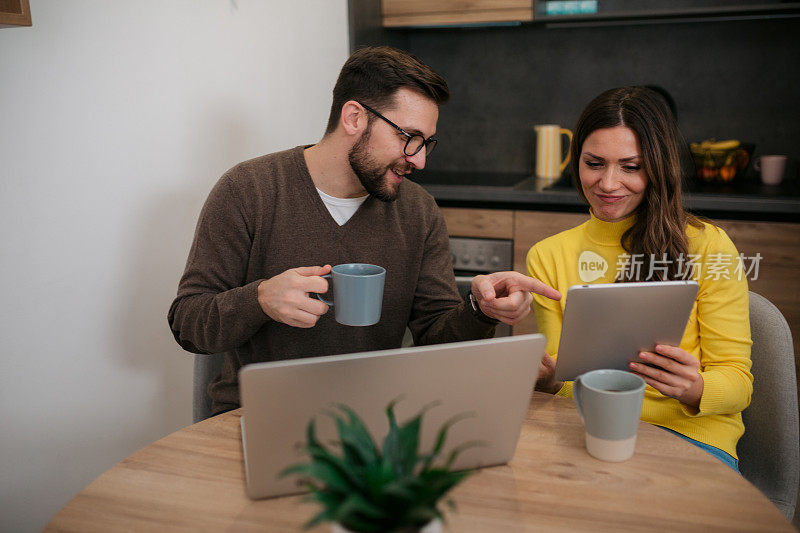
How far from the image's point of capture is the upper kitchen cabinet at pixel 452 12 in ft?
8.63

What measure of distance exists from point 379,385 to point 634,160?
2.83 feet

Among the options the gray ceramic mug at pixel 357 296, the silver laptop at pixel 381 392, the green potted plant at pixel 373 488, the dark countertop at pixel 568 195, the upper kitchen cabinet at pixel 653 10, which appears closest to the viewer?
the green potted plant at pixel 373 488

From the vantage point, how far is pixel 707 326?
134 cm

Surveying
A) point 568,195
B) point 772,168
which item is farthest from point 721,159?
point 568,195

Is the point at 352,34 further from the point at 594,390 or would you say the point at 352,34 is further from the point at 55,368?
the point at 594,390

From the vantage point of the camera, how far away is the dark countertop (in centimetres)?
231

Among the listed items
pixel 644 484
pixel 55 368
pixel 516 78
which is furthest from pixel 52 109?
pixel 516 78

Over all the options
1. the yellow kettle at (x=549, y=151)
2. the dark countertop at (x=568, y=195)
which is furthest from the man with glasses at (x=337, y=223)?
the yellow kettle at (x=549, y=151)

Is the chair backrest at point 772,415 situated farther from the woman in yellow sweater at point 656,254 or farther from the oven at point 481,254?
the oven at point 481,254

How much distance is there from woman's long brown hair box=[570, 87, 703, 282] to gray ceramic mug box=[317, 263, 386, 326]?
25.0 inches

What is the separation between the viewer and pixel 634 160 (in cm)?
143

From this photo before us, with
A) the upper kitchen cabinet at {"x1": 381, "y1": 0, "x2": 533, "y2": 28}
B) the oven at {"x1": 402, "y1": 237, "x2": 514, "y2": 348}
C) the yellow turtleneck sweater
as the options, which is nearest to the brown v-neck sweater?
the yellow turtleneck sweater

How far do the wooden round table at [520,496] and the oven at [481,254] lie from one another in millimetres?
1627

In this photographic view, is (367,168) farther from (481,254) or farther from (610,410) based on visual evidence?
(481,254)
